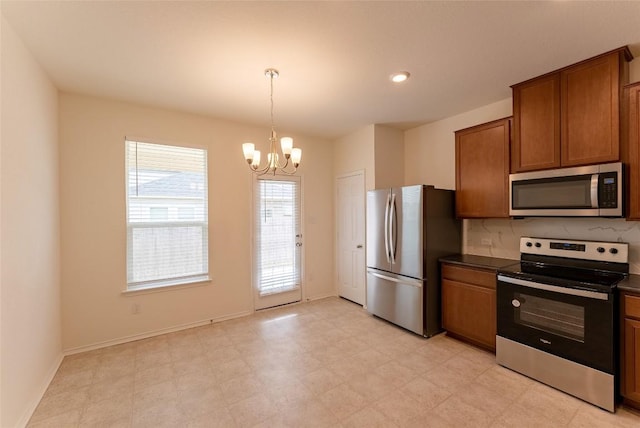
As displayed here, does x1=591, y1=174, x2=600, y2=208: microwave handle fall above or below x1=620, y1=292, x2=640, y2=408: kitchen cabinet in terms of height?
above

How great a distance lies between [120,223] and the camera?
10.5 ft

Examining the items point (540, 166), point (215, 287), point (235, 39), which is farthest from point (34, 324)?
point (540, 166)

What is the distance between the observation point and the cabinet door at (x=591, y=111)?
220 cm

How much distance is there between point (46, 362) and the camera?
2.46 meters

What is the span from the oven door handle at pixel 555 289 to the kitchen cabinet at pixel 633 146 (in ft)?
2.19

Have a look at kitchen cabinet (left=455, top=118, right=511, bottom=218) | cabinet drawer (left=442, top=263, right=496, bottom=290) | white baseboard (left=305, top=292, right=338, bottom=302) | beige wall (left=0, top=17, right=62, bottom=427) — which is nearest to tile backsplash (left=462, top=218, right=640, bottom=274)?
kitchen cabinet (left=455, top=118, right=511, bottom=218)

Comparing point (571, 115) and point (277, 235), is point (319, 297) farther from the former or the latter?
point (571, 115)

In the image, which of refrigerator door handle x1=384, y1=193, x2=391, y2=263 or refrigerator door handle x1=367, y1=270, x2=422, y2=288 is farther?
refrigerator door handle x1=384, y1=193, x2=391, y2=263

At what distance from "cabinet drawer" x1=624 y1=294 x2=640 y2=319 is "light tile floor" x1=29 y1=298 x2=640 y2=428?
0.70 metres

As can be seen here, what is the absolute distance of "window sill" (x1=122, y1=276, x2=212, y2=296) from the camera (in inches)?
128

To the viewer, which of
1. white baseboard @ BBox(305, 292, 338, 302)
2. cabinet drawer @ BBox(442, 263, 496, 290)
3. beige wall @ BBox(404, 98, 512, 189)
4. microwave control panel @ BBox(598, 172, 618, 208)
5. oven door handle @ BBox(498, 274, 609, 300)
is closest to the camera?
oven door handle @ BBox(498, 274, 609, 300)

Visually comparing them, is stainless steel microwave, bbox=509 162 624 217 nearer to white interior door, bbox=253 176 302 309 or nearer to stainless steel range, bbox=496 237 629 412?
stainless steel range, bbox=496 237 629 412

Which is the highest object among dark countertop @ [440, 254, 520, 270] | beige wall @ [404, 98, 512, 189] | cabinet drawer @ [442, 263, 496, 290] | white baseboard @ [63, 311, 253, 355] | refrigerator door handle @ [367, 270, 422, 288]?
beige wall @ [404, 98, 512, 189]

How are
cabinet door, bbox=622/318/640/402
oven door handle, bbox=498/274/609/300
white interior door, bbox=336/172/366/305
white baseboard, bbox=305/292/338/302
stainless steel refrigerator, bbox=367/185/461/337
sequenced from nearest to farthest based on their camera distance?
1. cabinet door, bbox=622/318/640/402
2. oven door handle, bbox=498/274/609/300
3. stainless steel refrigerator, bbox=367/185/461/337
4. white interior door, bbox=336/172/366/305
5. white baseboard, bbox=305/292/338/302
